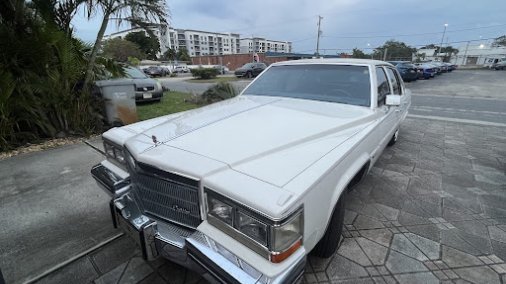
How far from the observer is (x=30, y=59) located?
15.4 ft

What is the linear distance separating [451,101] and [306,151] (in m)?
11.7

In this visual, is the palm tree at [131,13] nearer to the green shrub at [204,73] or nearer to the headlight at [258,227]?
the headlight at [258,227]

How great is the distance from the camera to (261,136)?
2.04m

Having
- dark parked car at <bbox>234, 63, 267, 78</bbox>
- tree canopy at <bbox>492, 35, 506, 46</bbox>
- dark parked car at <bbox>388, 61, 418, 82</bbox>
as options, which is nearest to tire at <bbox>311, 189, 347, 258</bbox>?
dark parked car at <bbox>388, 61, 418, 82</bbox>

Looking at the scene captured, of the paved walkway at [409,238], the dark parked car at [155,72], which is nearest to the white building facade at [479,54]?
the dark parked car at [155,72]

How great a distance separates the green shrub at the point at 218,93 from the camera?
918cm

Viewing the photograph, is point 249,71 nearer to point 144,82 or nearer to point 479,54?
point 144,82

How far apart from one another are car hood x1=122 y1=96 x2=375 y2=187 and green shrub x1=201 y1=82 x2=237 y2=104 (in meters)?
6.41

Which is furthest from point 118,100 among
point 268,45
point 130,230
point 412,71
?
point 268,45

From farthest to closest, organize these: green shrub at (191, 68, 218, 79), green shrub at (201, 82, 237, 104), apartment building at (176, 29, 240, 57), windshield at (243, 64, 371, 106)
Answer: apartment building at (176, 29, 240, 57) < green shrub at (191, 68, 218, 79) < green shrub at (201, 82, 237, 104) < windshield at (243, 64, 371, 106)

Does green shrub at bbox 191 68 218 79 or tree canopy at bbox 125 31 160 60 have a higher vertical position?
tree canopy at bbox 125 31 160 60

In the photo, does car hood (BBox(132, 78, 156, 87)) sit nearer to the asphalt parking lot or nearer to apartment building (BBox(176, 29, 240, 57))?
the asphalt parking lot

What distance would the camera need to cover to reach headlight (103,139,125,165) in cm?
238

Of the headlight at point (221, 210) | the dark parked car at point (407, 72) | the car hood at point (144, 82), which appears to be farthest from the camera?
the dark parked car at point (407, 72)
